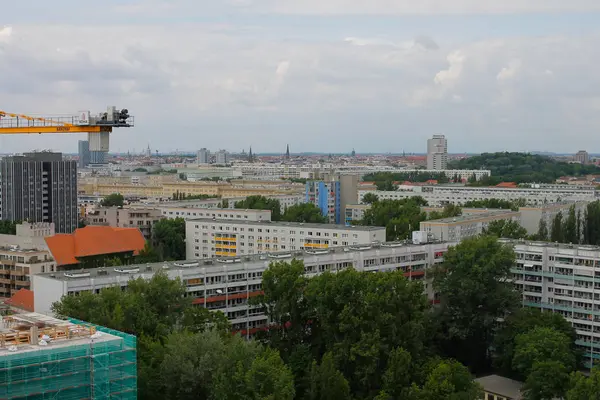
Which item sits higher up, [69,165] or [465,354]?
[69,165]

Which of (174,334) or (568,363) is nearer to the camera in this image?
(174,334)

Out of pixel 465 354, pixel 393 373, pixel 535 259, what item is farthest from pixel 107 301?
pixel 535 259

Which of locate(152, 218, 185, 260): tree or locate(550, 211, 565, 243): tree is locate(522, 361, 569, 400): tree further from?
locate(152, 218, 185, 260): tree

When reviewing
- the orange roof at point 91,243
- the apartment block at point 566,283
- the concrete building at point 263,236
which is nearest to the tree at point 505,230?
the concrete building at point 263,236

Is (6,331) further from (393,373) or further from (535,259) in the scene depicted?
(535,259)

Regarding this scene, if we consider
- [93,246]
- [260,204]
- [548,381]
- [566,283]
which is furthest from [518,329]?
[260,204]

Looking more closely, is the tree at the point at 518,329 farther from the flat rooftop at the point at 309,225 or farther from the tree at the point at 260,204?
the tree at the point at 260,204
